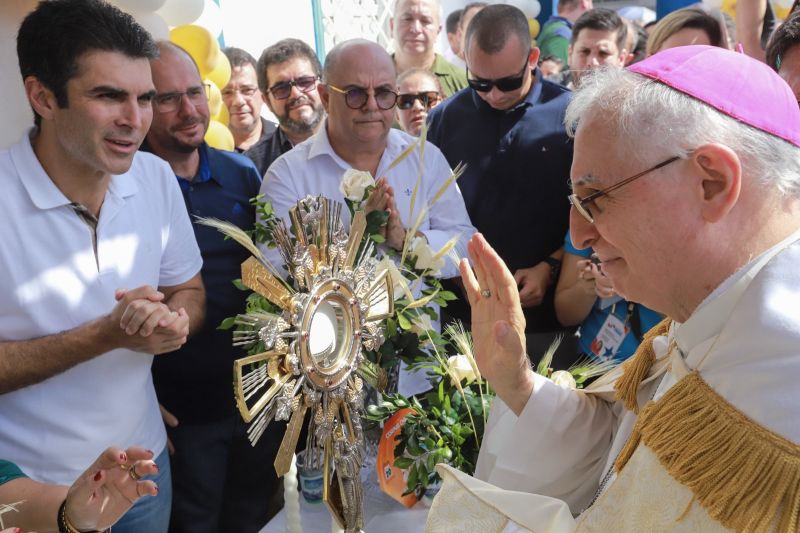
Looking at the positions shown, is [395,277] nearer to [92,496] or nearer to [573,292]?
[92,496]

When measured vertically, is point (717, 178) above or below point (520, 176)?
above

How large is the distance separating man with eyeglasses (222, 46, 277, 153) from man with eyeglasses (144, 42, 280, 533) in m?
1.68

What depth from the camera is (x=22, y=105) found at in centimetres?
239

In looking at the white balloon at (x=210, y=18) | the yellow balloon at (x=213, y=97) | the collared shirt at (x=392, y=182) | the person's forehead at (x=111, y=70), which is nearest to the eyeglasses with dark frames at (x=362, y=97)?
the collared shirt at (x=392, y=182)

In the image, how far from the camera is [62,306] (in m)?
1.89

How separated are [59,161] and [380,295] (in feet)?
3.15

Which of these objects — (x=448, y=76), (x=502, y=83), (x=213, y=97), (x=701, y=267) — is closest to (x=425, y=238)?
(x=701, y=267)

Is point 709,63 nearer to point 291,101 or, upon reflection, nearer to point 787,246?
point 787,246

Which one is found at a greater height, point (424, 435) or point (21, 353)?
point (21, 353)

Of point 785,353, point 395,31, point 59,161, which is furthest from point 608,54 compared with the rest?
point 785,353

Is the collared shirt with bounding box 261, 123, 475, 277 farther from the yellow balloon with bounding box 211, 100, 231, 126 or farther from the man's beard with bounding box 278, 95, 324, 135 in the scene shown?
the yellow balloon with bounding box 211, 100, 231, 126

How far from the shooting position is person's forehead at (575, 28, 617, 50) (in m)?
4.10

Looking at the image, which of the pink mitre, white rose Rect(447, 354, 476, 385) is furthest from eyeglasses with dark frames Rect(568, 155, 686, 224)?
white rose Rect(447, 354, 476, 385)

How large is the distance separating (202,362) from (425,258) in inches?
40.8
